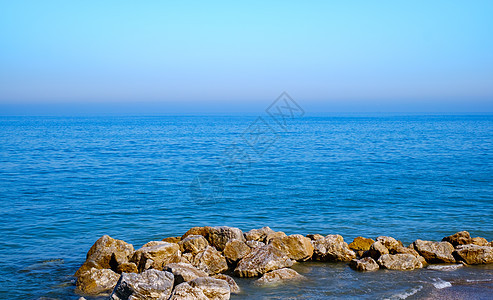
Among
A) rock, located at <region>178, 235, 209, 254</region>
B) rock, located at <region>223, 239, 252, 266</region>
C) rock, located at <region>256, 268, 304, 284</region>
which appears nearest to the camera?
rock, located at <region>256, 268, 304, 284</region>

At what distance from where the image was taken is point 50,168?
132 ft

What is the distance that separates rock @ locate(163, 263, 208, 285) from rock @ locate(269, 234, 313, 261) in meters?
3.15

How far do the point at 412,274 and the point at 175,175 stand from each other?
84.8 feet

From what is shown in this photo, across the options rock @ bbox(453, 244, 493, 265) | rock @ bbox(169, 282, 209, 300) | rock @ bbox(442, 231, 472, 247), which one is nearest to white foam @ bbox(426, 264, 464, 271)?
rock @ bbox(453, 244, 493, 265)

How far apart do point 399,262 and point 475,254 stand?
8.96ft

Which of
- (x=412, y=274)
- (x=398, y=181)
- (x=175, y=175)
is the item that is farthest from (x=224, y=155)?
(x=412, y=274)

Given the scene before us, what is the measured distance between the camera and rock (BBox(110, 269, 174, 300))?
37.9 feet

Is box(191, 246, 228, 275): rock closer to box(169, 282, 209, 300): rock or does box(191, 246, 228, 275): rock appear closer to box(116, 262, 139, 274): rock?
box(116, 262, 139, 274): rock

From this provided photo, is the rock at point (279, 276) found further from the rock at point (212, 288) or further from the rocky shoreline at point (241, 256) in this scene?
the rock at point (212, 288)

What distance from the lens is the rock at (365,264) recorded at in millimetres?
14680

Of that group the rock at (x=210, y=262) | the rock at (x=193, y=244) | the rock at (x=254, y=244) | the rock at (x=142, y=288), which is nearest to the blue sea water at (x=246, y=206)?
the rock at (x=210, y=262)

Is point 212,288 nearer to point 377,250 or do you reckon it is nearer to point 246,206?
point 377,250

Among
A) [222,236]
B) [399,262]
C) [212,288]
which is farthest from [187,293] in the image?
[399,262]

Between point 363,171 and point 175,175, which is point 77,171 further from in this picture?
point 363,171
